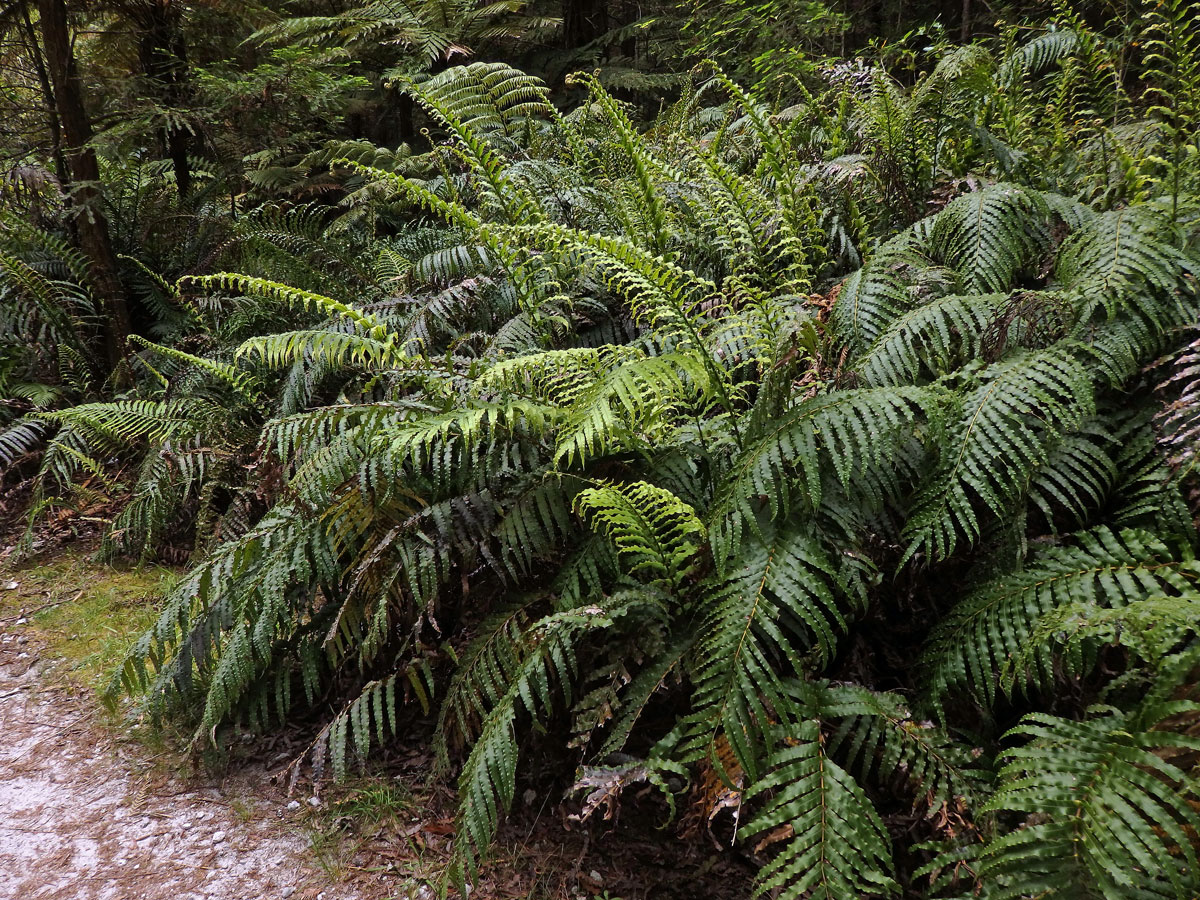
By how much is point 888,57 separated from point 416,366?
17.3 feet

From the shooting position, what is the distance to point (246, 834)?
7.07 ft

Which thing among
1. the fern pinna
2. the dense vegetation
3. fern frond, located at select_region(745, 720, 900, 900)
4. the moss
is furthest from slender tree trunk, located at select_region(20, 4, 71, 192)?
fern frond, located at select_region(745, 720, 900, 900)

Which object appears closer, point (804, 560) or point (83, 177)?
point (804, 560)

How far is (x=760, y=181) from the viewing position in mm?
3453

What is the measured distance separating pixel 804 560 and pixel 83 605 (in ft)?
11.7

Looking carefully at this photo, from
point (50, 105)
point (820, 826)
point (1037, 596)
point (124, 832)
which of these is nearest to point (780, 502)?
point (1037, 596)

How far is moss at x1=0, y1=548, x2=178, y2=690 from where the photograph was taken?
3.11 meters

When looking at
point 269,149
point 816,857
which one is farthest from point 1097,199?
point 269,149

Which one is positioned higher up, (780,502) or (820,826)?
(780,502)

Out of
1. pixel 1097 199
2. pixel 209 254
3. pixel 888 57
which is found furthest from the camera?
pixel 888 57

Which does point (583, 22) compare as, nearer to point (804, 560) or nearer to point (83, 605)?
point (83, 605)

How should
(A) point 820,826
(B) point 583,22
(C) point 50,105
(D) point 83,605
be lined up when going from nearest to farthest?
(A) point 820,826, (D) point 83,605, (C) point 50,105, (B) point 583,22

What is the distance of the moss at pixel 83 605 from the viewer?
311cm

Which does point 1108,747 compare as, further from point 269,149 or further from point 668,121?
point 269,149
